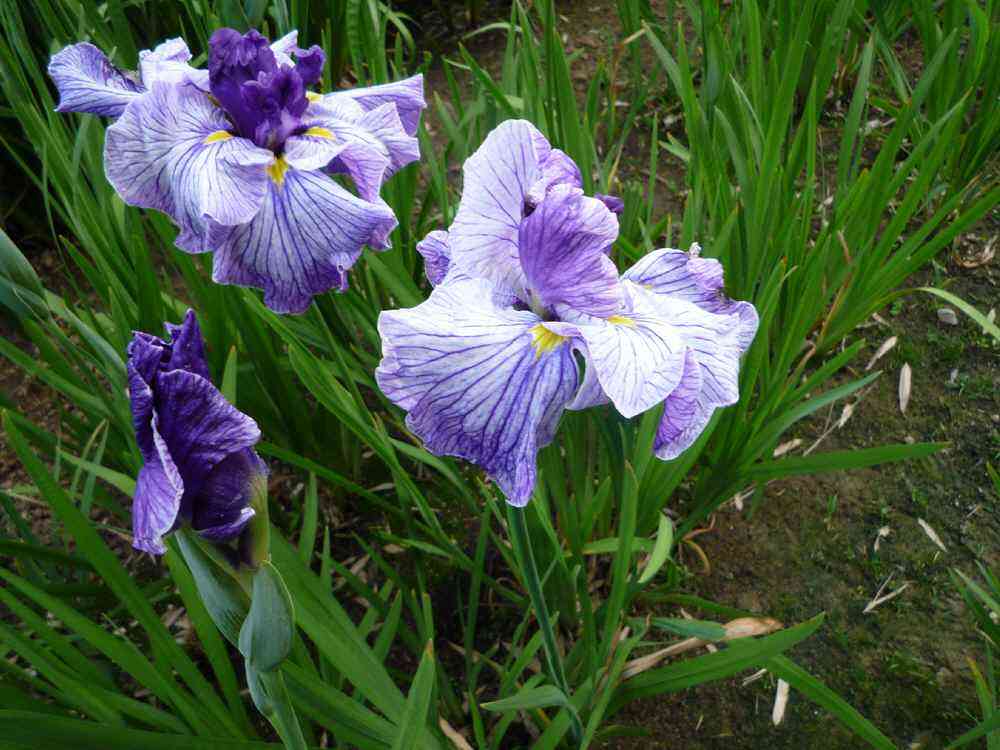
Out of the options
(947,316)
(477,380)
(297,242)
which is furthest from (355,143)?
(947,316)

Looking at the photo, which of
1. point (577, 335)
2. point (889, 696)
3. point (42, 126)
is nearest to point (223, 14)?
point (42, 126)

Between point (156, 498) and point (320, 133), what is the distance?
58 centimetres

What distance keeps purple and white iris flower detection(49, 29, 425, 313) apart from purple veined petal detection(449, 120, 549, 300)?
11.9 inches

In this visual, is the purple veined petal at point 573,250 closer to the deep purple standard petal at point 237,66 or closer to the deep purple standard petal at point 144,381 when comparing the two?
the deep purple standard petal at point 144,381

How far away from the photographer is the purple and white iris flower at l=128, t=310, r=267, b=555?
Answer: 0.67 m

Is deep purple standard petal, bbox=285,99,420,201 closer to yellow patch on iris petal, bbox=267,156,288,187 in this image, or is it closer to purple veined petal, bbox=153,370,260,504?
yellow patch on iris petal, bbox=267,156,288,187

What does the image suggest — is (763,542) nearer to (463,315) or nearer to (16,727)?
(463,315)

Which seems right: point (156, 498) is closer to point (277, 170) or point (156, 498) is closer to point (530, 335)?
point (530, 335)

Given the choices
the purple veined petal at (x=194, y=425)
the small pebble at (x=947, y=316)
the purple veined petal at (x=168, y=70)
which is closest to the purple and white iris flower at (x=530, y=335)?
the purple veined petal at (x=194, y=425)

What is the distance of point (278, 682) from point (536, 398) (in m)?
0.34

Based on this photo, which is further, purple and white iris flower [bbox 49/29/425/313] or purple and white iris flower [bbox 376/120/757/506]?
purple and white iris flower [bbox 49/29/425/313]

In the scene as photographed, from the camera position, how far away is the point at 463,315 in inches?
28.0

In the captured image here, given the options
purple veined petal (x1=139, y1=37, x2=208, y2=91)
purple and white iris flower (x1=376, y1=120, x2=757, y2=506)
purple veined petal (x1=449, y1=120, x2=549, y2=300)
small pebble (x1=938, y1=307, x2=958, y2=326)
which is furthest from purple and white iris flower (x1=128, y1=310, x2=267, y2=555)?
small pebble (x1=938, y1=307, x2=958, y2=326)

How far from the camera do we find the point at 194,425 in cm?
69
